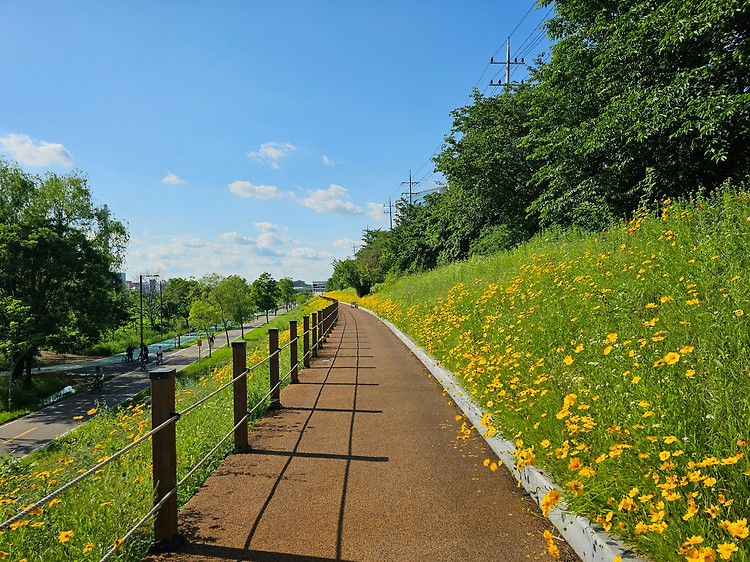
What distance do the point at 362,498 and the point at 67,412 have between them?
2626 cm

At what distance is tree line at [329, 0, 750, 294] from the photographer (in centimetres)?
964

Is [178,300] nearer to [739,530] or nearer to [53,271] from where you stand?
Result: [53,271]

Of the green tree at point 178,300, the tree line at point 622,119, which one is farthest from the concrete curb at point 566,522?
the green tree at point 178,300

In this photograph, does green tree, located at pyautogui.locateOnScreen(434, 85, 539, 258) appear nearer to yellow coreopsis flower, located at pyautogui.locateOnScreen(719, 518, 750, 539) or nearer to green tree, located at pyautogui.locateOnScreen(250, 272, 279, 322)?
yellow coreopsis flower, located at pyautogui.locateOnScreen(719, 518, 750, 539)

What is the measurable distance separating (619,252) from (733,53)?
6.41 meters

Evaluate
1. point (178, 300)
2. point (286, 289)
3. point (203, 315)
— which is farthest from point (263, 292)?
point (286, 289)

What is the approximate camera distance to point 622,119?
1095cm

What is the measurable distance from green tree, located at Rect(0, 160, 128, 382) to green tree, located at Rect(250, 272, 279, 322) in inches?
1879

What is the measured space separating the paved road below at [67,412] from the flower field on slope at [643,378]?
874cm

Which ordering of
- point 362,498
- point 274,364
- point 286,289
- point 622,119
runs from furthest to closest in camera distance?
point 286,289, point 622,119, point 274,364, point 362,498

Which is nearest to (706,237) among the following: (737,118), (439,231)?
(737,118)

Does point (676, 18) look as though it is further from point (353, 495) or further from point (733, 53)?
point (353, 495)

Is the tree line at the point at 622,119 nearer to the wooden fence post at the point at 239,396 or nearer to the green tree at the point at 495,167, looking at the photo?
the green tree at the point at 495,167

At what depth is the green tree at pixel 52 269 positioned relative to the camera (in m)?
26.1
